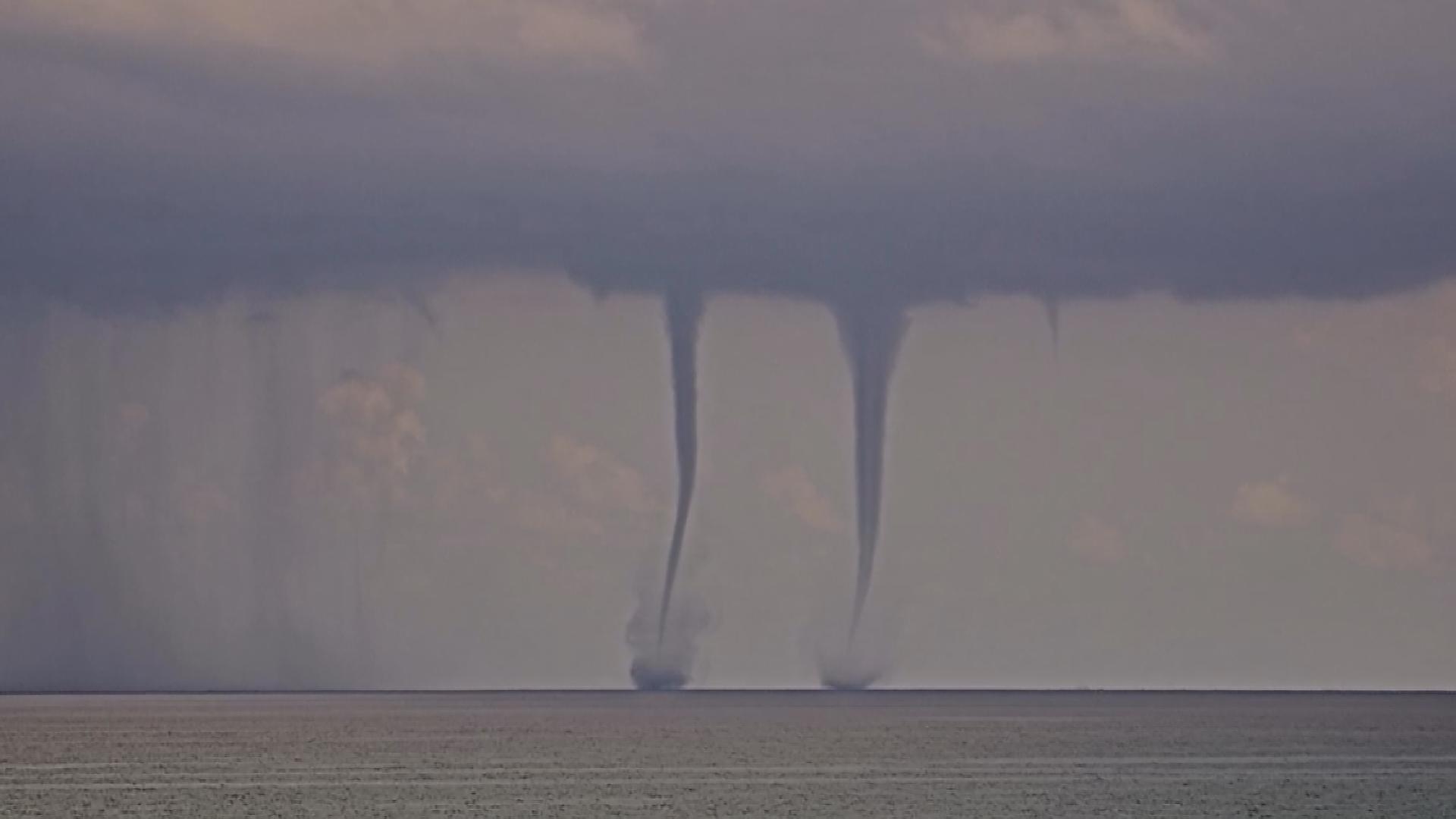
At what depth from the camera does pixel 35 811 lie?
106m

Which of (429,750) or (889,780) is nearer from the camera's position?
(889,780)

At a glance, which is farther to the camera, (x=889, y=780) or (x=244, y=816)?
(x=889, y=780)

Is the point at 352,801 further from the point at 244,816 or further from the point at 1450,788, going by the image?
the point at 1450,788

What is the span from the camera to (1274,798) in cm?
11106

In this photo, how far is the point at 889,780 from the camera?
131625mm

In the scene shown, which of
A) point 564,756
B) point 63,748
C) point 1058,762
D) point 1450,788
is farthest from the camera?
point 63,748

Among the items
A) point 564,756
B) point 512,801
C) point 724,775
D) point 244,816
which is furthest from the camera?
point 564,756

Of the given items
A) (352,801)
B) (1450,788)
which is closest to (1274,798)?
(1450,788)

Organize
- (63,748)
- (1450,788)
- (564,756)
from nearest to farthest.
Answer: (1450,788)
(564,756)
(63,748)

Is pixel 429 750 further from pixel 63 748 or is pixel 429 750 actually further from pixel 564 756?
pixel 63 748

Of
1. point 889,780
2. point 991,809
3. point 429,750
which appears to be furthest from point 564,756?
point 991,809

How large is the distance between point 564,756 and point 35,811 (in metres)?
71.5

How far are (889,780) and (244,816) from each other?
147ft

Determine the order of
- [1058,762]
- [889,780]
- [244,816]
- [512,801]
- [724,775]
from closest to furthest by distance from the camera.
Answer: [244,816] < [512,801] < [889,780] < [724,775] < [1058,762]
